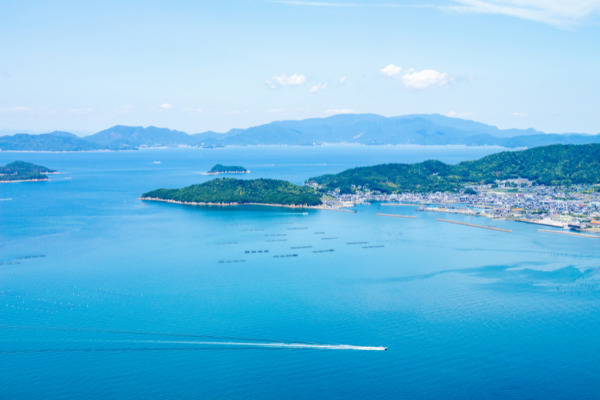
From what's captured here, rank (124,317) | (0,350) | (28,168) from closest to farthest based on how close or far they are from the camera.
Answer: (0,350) < (124,317) < (28,168)

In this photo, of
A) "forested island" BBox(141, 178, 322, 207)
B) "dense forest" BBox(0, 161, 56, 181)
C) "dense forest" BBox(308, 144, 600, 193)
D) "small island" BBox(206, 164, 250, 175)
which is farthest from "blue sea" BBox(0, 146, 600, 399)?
"small island" BBox(206, 164, 250, 175)

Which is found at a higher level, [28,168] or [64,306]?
[28,168]

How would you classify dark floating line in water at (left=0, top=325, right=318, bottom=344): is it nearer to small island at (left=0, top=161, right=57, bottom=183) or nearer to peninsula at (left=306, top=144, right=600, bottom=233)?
peninsula at (left=306, top=144, right=600, bottom=233)

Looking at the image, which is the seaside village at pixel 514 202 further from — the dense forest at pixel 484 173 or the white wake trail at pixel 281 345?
the white wake trail at pixel 281 345

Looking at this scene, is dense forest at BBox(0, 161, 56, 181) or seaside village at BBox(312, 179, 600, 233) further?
dense forest at BBox(0, 161, 56, 181)

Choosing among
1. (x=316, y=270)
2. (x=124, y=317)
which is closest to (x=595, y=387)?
(x=316, y=270)

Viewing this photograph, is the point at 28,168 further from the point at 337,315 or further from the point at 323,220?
the point at 337,315

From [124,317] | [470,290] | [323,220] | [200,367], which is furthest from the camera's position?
[323,220]
